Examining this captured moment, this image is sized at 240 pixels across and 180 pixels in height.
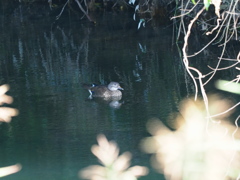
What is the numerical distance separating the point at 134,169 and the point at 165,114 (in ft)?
5.33

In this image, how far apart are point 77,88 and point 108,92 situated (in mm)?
491

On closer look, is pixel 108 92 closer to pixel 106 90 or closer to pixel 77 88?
pixel 106 90

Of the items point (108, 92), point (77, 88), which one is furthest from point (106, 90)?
point (77, 88)

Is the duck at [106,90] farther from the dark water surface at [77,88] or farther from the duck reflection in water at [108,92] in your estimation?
the dark water surface at [77,88]

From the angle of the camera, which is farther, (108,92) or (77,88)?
(77,88)

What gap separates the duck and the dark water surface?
10 cm

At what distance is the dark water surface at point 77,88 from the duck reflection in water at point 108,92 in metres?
0.10

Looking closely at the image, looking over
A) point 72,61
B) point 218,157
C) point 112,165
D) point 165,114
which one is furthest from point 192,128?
point 72,61

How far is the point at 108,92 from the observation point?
7.28m

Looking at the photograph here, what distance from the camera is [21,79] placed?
7.98 m

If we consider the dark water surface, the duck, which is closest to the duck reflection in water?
the duck

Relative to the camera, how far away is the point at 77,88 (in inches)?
297

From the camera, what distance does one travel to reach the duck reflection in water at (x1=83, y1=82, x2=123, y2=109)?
715 cm

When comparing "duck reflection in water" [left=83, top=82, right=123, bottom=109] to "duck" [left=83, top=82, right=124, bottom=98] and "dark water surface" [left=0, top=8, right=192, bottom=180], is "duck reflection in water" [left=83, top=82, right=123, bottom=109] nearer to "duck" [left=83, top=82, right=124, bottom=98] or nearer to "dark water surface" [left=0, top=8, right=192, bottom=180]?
"duck" [left=83, top=82, right=124, bottom=98]
